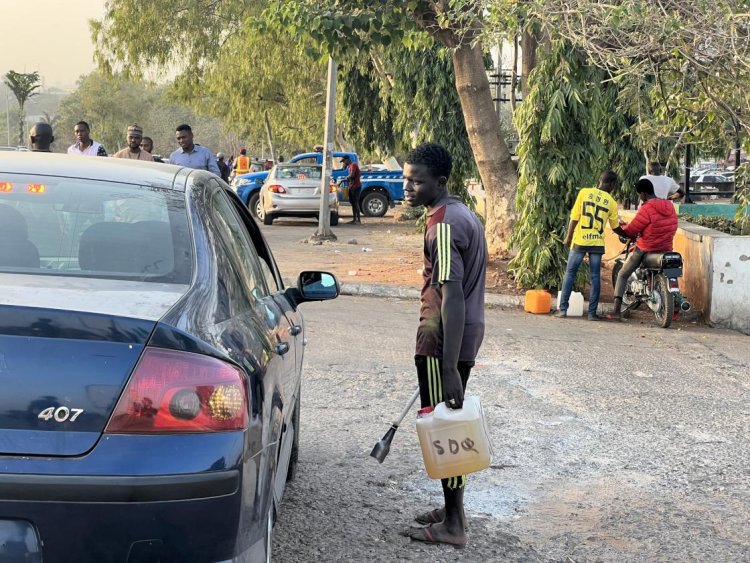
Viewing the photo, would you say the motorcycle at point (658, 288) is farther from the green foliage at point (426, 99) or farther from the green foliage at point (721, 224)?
the green foliage at point (426, 99)

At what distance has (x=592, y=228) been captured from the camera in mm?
11711

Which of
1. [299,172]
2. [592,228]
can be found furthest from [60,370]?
[299,172]

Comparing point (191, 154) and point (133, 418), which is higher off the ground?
point (191, 154)

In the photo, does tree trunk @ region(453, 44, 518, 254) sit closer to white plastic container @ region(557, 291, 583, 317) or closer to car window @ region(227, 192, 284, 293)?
white plastic container @ region(557, 291, 583, 317)

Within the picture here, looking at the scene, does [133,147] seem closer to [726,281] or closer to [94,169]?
[726,281]

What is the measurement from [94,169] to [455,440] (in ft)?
6.10

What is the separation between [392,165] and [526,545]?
28.4 metres

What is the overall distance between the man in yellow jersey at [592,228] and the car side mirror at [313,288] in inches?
297

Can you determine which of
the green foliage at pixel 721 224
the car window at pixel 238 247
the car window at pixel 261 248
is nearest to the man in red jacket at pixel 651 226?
the green foliage at pixel 721 224

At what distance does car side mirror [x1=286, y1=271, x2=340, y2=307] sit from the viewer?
4.55 meters

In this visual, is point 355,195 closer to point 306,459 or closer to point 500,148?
point 500,148

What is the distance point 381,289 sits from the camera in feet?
44.0

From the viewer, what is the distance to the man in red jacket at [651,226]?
452 inches

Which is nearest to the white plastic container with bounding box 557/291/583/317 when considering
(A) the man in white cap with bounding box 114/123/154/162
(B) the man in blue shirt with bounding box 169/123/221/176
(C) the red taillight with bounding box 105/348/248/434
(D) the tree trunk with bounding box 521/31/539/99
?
(D) the tree trunk with bounding box 521/31/539/99
